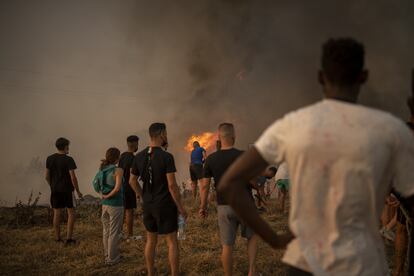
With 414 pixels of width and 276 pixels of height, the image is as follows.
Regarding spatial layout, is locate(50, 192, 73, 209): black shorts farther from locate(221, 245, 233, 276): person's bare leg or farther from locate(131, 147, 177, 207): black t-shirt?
locate(221, 245, 233, 276): person's bare leg

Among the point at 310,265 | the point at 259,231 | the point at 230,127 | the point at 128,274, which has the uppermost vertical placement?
the point at 230,127

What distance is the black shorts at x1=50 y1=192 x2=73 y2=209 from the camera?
867 cm

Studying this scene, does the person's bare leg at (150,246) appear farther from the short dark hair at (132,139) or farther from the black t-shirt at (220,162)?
the short dark hair at (132,139)

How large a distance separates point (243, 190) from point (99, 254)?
6.95 meters

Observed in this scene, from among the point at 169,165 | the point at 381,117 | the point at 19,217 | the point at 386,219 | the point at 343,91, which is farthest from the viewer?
the point at 19,217

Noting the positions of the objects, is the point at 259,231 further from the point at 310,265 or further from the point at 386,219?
the point at 386,219

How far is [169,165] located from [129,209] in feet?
12.0

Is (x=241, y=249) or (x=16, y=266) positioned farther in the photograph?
(x=241, y=249)

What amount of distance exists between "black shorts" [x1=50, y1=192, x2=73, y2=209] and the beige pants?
6.14 ft

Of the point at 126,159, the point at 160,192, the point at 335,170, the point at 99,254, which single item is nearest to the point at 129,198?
the point at 126,159

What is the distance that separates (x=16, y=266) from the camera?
7.47m

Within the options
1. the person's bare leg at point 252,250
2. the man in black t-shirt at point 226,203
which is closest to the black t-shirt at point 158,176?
the man in black t-shirt at point 226,203

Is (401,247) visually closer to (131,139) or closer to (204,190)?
(204,190)

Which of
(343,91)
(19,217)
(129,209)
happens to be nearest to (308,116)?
(343,91)
